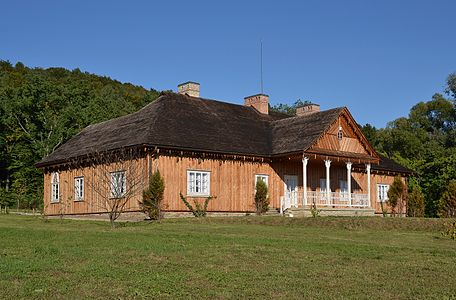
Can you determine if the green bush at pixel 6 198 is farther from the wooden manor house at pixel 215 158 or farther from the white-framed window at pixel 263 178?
the white-framed window at pixel 263 178

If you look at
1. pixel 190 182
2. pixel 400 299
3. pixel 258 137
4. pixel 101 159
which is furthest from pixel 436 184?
pixel 400 299

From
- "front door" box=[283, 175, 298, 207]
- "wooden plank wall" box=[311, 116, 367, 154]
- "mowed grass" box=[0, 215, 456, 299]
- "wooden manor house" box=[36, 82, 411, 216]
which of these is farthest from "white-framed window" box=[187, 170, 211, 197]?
"mowed grass" box=[0, 215, 456, 299]

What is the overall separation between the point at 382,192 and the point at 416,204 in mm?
2404

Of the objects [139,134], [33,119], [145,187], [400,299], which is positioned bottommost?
[400,299]

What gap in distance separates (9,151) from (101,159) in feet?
93.0

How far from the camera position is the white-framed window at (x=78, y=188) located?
32159mm

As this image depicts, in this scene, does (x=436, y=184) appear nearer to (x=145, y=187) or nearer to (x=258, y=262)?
(x=145, y=187)

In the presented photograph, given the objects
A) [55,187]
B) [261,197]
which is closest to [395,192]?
[261,197]

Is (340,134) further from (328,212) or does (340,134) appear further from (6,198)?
(6,198)

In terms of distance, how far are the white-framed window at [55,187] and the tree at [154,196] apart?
9.10 m

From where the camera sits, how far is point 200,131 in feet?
99.3

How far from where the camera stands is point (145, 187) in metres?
27.7

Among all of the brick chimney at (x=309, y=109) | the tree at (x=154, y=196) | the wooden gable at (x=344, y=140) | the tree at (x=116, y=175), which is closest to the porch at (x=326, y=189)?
the wooden gable at (x=344, y=140)

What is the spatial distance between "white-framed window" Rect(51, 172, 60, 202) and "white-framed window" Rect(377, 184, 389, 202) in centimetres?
1951
